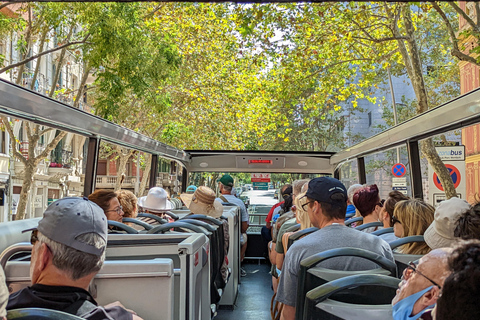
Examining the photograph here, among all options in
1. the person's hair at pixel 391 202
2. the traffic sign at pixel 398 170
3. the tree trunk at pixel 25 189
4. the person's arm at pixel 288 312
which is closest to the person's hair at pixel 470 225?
the person's arm at pixel 288 312

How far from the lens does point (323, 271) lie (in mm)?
2936

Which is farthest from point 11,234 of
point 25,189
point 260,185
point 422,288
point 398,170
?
point 398,170

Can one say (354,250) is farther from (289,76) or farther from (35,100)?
(289,76)

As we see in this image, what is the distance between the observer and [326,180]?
156 inches

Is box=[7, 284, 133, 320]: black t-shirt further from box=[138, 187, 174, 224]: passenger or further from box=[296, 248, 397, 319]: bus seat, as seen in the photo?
box=[138, 187, 174, 224]: passenger

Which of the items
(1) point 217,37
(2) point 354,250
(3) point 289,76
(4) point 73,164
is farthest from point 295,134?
(2) point 354,250

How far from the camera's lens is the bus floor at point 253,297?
291 inches

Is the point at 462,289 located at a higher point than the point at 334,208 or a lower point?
lower

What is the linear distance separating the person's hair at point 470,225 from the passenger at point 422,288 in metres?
0.78

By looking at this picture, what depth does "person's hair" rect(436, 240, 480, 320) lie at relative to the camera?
1390 millimetres

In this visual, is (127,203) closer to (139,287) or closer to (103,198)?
(103,198)

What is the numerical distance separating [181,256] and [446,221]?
149 centimetres

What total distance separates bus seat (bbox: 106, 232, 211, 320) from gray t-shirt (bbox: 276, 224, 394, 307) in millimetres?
550

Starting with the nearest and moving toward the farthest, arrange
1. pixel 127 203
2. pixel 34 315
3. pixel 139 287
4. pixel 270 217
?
1. pixel 34 315
2. pixel 139 287
3. pixel 127 203
4. pixel 270 217
